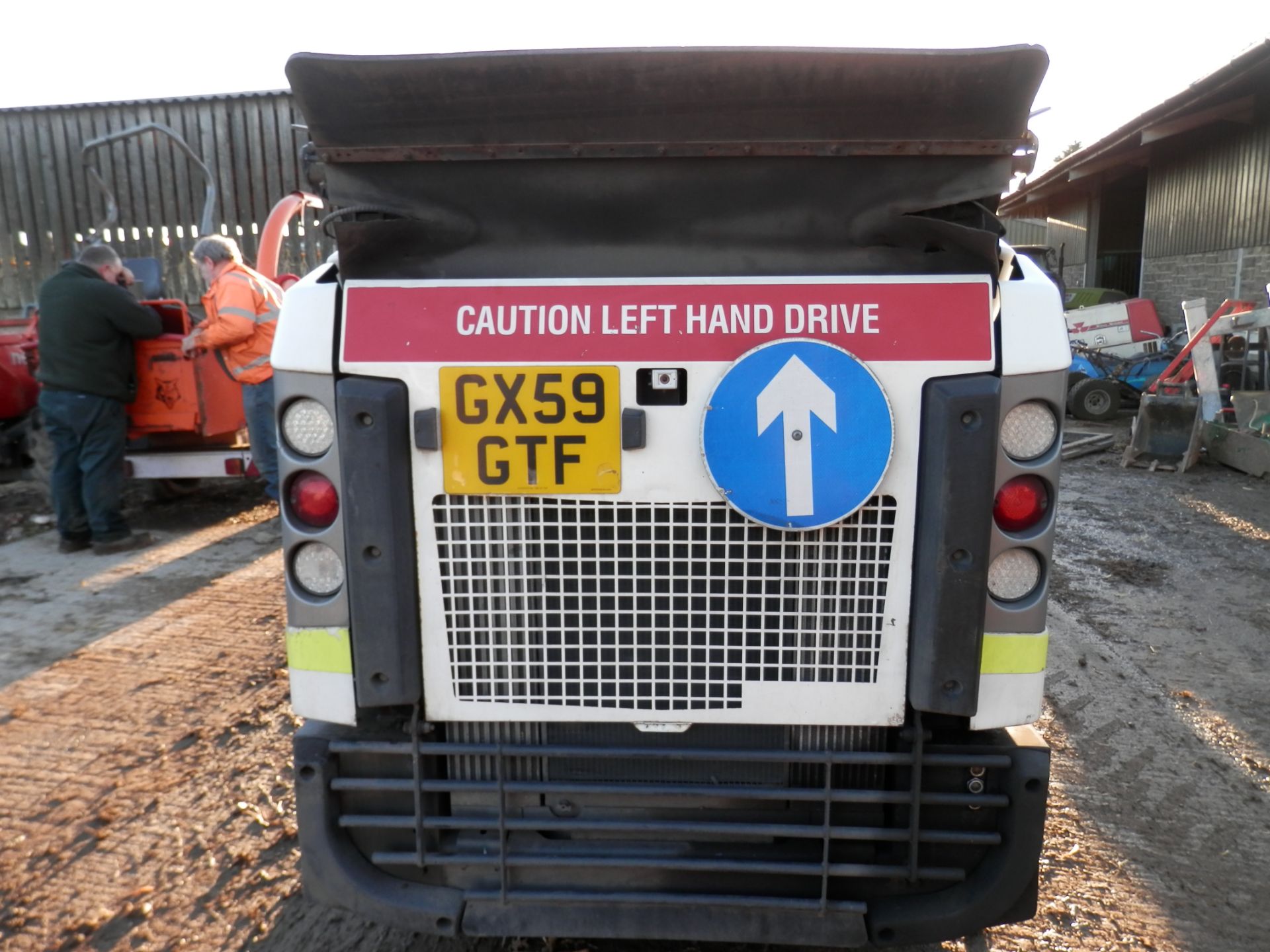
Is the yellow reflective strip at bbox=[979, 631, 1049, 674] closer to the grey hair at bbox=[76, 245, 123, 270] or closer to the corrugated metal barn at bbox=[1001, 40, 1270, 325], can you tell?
the grey hair at bbox=[76, 245, 123, 270]

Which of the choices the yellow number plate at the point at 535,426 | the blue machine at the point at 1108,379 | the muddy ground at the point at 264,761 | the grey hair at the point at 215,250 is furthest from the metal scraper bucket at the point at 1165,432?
the yellow number plate at the point at 535,426

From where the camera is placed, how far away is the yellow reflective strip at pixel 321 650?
220 centimetres

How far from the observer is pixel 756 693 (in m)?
2.21

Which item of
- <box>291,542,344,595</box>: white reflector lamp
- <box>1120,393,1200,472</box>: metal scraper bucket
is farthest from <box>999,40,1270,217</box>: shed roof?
<box>291,542,344,595</box>: white reflector lamp

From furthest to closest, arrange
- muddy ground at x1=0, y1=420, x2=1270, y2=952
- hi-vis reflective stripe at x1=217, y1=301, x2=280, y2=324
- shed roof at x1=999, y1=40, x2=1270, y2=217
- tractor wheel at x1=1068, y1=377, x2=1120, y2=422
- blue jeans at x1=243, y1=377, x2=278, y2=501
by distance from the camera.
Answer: tractor wheel at x1=1068, y1=377, x2=1120, y2=422
shed roof at x1=999, y1=40, x2=1270, y2=217
blue jeans at x1=243, y1=377, x2=278, y2=501
hi-vis reflective stripe at x1=217, y1=301, x2=280, y2=324
muddy ground at x1=0, y1=420, x2=1270, y2=952

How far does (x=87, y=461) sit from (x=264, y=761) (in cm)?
375

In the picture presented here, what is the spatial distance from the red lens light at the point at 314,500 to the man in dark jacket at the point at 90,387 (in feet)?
16.3

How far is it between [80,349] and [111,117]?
32.5ft

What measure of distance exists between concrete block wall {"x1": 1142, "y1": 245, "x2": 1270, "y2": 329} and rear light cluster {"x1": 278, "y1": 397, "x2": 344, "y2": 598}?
593 inches

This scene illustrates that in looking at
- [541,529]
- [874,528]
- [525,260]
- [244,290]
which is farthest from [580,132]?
[244,290]

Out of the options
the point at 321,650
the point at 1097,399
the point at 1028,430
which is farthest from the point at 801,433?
the point at 1097,399

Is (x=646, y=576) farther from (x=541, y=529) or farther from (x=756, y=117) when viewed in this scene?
(x=756, y=117)

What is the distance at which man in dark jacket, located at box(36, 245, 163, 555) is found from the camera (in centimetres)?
620

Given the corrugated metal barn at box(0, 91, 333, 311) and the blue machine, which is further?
the corrugated metal barn at box(0, 91, 333, 311)
